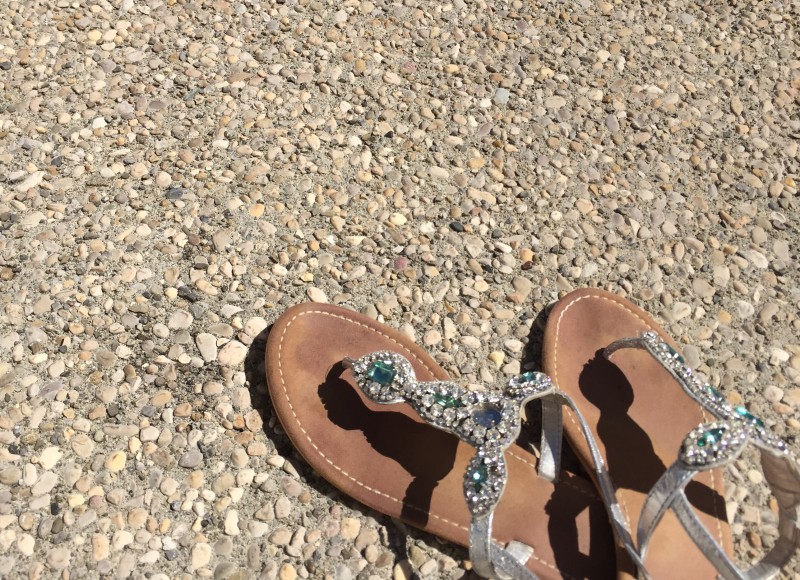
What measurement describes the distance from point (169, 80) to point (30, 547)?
49.5 inches

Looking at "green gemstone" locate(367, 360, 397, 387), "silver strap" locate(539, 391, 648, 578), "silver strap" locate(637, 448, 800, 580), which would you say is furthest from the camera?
"green gemstone" locate(367, 360, 397, 387)

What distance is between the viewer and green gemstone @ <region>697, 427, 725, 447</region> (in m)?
1.26

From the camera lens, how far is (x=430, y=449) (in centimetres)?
151

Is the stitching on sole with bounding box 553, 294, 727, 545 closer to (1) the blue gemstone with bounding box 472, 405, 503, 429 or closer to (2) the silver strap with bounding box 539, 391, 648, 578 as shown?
(2) the silver strap with bounding box 539, 391, 648, 578

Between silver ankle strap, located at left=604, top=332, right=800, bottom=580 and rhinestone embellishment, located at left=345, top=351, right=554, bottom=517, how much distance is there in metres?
0.25

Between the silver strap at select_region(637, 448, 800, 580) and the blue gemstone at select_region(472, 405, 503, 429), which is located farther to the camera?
the blue gemstone at select_region(472, 405, 503, 429)

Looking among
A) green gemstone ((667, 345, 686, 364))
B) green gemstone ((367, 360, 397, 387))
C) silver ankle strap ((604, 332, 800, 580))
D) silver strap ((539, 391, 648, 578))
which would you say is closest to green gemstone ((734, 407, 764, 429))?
silver ankle strap ((604, 332, 800, 580))

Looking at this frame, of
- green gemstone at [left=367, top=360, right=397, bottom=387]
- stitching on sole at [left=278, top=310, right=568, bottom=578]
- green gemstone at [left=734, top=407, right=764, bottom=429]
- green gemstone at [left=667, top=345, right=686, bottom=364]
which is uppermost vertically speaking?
green gemstone at [left=734, top=407, right=764, bottom=429]

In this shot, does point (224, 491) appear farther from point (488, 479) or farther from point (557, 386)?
point (557, 386)

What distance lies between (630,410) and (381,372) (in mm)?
519

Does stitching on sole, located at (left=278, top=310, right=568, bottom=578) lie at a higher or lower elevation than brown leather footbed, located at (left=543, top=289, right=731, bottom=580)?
lower

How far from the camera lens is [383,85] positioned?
218 centimetres

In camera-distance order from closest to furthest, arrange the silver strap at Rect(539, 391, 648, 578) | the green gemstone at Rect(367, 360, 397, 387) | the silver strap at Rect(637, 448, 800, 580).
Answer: the silver strap at Rect(637, 448, 800, 580) → the silver strap at Rect(539, 391, 648, 578) → the green gemstone at Rect(367, 360, 397, 387)

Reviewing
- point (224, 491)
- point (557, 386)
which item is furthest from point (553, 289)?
point (224, 491)
